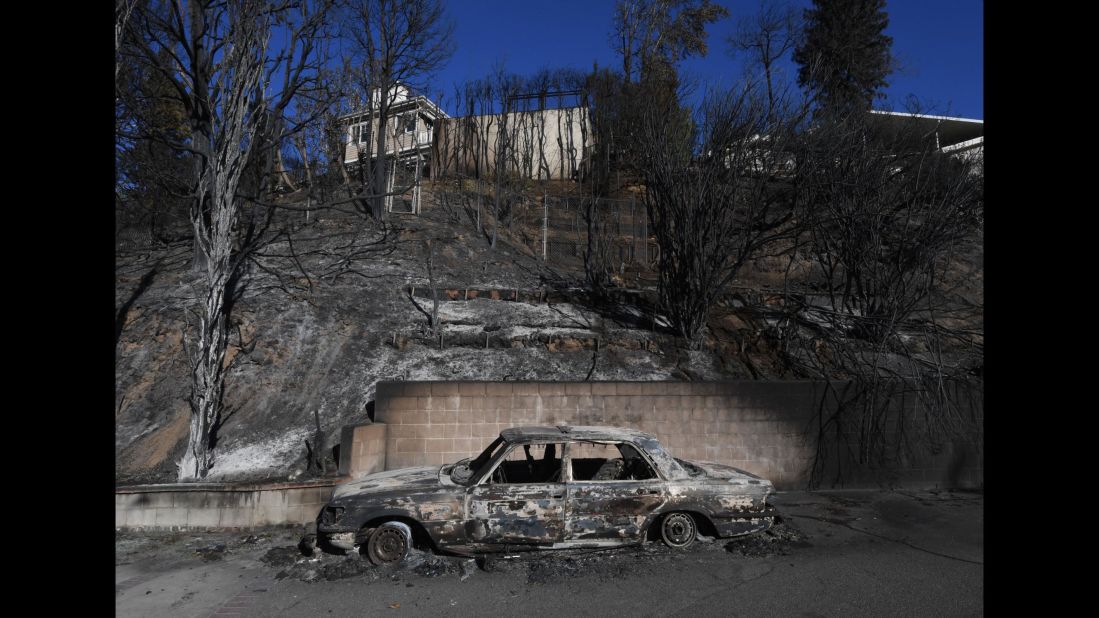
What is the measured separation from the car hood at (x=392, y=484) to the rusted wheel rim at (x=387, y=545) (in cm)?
36

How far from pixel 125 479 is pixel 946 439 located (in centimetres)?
1125

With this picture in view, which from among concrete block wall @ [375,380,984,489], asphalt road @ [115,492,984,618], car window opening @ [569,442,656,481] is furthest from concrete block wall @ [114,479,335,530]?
car window opening @ [569,442,656,481]

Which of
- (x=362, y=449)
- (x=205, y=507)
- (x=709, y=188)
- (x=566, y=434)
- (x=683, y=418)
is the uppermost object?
(x=709, y=188)

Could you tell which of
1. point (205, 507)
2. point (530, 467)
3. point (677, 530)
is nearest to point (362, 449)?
point (205, 507)

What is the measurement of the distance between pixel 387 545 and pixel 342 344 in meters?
5.81

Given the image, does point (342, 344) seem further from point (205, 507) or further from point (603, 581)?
point (603, 581)

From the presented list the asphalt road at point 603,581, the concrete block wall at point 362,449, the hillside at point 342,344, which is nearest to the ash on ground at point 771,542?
the asphalt road at point 603,581

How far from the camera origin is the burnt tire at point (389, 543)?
18.4 ft

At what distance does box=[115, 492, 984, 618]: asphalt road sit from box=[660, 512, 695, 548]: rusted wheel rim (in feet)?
0.37

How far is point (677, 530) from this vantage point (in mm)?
5961

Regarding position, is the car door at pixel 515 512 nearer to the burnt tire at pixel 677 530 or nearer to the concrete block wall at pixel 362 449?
the burnt tire at pixel 677 530

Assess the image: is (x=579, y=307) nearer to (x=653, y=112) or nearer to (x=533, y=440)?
(x=653, y=112)

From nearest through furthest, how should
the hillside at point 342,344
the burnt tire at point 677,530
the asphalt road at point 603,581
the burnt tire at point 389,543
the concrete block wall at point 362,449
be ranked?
the asphalt road at point 603,581, the burnt tire at point 389,543, the burnt tire at point 677,530, the concrete block wall at point 362,449, the hillside at point 342,344

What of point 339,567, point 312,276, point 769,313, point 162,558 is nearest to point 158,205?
point 312,276
